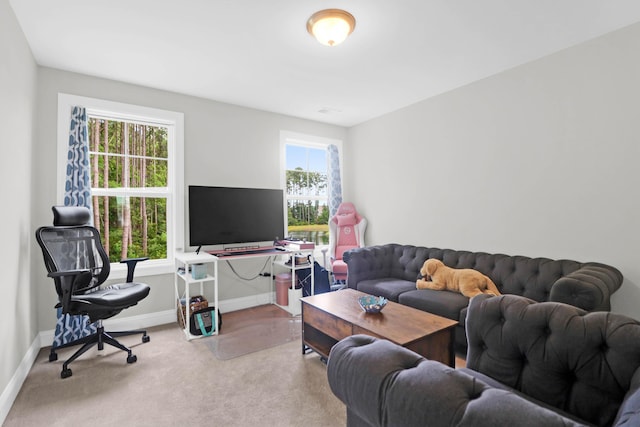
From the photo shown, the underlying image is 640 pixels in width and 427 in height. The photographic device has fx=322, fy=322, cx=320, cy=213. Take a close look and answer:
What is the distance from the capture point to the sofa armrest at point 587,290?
204cm

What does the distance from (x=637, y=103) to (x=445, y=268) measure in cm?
200

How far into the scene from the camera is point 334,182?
5.09 metres

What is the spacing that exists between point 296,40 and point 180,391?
2.84m

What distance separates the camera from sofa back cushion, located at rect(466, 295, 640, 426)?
1.14m

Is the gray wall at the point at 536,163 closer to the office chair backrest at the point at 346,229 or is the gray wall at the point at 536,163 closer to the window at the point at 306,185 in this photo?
the office chair backrest at the point at 346,229

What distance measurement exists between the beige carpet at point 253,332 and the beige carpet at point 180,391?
4.6 inches

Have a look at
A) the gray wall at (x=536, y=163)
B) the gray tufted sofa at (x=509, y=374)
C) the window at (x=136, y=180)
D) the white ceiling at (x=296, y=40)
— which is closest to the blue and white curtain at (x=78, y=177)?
the window at (x=136, y=180)

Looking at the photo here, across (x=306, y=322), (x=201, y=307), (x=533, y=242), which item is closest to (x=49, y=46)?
(x=201, y=307)

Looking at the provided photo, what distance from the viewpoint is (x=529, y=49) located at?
2.83 meters

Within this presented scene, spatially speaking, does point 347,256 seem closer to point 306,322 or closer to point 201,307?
point 306,322

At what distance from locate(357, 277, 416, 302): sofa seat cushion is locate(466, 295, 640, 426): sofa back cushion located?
68.8 inches

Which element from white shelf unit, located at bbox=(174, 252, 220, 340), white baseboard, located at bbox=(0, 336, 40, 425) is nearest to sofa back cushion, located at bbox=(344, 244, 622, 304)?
white shelf unit, located at bbox=(174, 252, 220, 340)

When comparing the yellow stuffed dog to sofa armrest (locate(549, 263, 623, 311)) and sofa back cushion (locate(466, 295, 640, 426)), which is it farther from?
sofa back cushion (locate(466, 295, 640, 426))

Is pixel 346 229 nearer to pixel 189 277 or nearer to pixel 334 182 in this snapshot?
pixel 334 182
